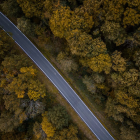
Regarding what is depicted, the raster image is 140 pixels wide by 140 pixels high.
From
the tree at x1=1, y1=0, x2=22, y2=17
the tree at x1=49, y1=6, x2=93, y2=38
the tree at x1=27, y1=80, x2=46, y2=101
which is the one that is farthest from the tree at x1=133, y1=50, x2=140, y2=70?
the tree at x1=1, y1=0, x2=22, y2=17

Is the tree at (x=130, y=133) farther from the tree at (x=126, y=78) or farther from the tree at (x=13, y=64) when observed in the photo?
the tree at (x=13, y=64)

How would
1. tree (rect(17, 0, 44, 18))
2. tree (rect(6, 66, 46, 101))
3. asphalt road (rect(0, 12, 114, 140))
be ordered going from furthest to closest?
asphalt road (rect(0, 12, 114, 140)) < tree (rect(6, 66, 46, 101)) < tree (rect(17, 0, 44, 18))

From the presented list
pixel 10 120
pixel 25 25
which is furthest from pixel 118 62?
pixel 10 120

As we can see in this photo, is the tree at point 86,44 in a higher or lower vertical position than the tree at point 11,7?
lower

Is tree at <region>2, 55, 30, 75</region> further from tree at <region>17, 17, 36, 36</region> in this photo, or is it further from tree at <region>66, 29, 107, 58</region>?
tree at <region>66, 29, 107, 58</region>

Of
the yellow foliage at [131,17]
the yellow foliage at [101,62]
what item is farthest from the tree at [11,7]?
the yellow foliage at [131,17]

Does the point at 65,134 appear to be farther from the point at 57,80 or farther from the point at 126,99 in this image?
the point at 126,99
